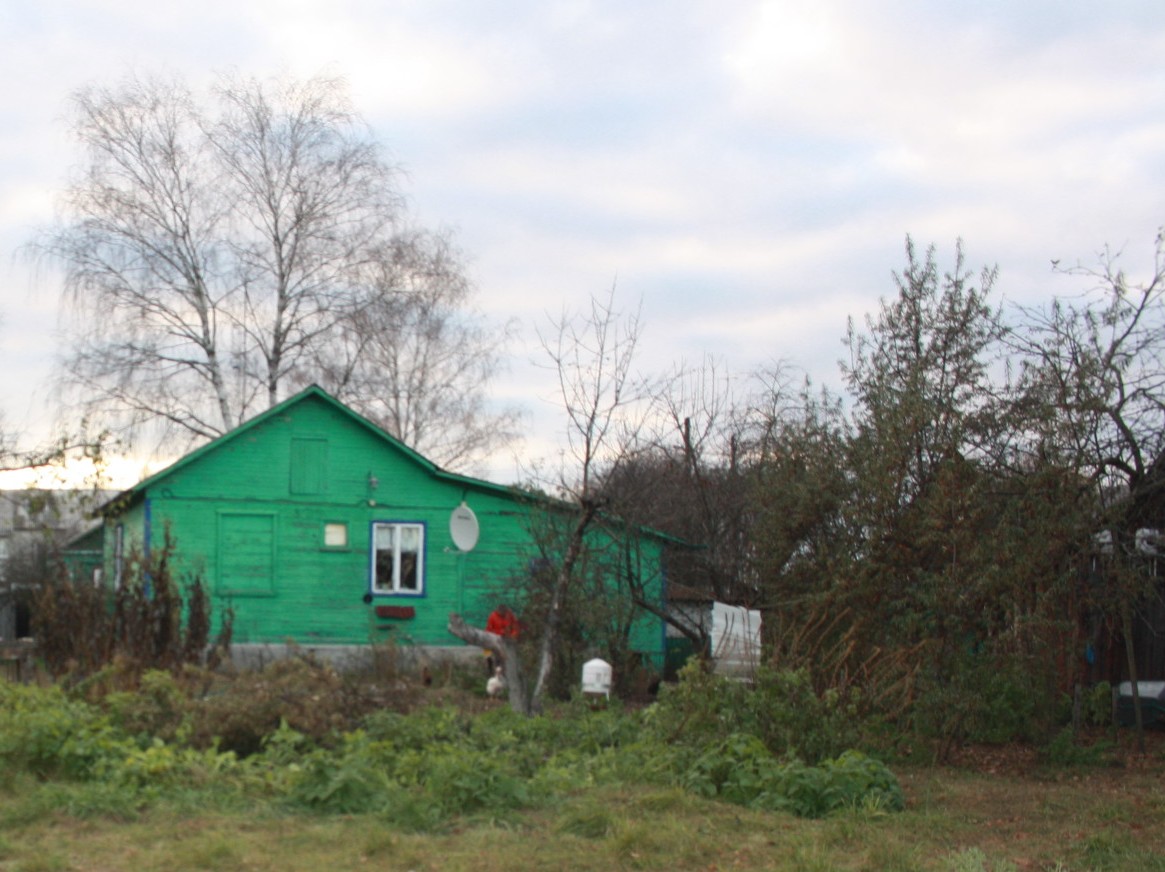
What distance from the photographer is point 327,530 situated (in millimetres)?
22969

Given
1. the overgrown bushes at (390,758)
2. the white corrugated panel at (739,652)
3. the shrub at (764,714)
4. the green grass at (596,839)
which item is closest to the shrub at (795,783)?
the overgrown bushes at (390,758)

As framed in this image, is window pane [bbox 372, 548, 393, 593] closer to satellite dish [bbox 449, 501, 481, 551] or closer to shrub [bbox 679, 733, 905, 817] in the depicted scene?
satellite dish [bbox 449, 501, 481, 551]

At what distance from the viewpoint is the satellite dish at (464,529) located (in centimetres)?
2120

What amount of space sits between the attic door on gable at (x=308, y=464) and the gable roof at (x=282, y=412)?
0.68 metres

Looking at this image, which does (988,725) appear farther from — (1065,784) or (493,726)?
(493,726)

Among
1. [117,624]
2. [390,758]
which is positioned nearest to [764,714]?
[390,758]

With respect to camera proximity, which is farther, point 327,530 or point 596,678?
point 327,530

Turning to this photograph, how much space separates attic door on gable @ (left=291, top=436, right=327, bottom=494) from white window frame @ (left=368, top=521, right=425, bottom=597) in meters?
1.30

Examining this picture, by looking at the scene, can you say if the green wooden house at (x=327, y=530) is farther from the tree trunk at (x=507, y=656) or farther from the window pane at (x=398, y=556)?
the tree trunk at (x=507, y=656)

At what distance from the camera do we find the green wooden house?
72.8 ft

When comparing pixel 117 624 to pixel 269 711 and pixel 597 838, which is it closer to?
pixel 269 711

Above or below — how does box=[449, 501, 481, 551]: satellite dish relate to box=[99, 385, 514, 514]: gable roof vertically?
below

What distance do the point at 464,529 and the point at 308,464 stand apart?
368 centimetres

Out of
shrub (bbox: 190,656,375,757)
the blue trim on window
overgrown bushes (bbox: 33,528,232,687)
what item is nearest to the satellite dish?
the blue trim on window
